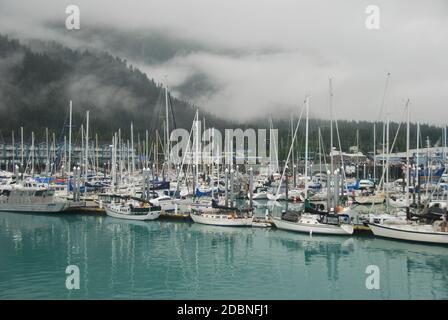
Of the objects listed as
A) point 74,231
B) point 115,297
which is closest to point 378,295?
point 115,297

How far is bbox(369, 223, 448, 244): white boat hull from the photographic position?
3269 centimetres

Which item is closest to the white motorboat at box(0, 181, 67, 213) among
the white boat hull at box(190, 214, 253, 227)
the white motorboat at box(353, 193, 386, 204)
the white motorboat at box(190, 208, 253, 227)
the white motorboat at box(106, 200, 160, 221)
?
the white motorboat at box(106, 200, 160, 221)

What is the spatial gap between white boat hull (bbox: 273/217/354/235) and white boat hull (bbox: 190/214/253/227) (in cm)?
325

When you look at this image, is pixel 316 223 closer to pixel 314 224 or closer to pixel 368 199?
pixel 314 224

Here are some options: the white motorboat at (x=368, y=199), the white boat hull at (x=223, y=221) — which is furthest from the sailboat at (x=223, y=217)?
the white motorboat at (x=368, y=199)

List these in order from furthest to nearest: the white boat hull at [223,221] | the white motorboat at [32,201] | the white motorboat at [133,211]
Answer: the white motorboat at [32,201] → the white motorboat at [133,211] → the white boat hull at [223,221]

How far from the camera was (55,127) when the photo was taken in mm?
174750

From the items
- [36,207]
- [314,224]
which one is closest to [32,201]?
[36,207]

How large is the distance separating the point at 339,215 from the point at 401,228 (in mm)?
5592

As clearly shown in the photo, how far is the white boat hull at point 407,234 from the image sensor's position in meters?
32.7

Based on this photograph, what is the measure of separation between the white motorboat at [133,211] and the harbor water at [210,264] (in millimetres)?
3589

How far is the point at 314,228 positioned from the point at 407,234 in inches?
302

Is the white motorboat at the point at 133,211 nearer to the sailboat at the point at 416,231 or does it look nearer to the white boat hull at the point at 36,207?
the white boat hull at the point at 36,207

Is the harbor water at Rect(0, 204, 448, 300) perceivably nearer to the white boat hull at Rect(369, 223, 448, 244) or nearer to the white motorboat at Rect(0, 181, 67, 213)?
the white boat hull at Rect(369, 223, 448, 244)
